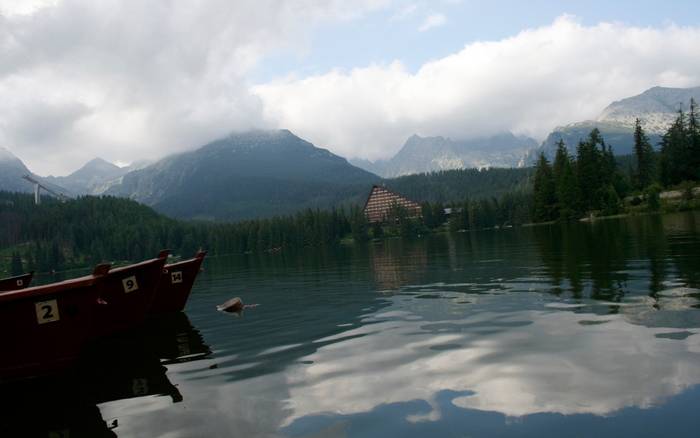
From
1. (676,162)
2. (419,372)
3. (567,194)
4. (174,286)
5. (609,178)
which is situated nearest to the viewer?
(419,372)

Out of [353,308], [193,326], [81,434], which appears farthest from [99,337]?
[81,434]

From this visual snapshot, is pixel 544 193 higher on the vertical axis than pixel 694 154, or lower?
lower

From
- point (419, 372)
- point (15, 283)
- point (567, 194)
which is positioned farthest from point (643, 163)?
point (419, 372)

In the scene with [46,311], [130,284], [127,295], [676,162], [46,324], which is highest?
[676,162]

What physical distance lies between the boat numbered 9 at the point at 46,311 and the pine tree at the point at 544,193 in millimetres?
131685

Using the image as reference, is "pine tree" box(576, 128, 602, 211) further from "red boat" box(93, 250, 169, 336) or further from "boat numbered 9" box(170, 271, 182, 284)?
"red boat" box(93, 250, 169, 336)

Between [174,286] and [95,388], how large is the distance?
53.5ft

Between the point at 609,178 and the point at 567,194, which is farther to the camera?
the point at 609,178

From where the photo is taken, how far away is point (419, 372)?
40.4 feet

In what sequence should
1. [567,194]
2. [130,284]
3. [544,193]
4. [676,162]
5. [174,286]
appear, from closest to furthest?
[130,284], [174,286], [676,162], [567,194], [544,193]

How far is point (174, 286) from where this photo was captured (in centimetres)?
3072

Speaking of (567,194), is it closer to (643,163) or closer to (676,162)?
(676,162)

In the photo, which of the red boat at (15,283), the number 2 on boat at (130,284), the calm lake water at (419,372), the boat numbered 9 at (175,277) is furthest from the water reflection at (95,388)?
the red boat at (15,283)

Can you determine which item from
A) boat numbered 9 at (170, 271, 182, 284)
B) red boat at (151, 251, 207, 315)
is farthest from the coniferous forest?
boat numbered 9 at (170, 271, 182, 284)
